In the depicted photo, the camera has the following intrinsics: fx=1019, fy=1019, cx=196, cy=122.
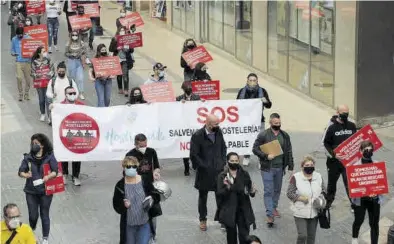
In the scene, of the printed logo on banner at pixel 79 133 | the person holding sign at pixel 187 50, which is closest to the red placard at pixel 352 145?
the printed logo on banner at pixel 79 133

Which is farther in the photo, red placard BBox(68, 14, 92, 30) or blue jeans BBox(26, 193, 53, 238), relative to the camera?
red placard BBox(68, 14, 92, 30)

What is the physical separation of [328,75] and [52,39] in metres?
11.0

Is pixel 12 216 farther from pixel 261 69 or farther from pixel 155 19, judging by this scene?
pixel 155 19

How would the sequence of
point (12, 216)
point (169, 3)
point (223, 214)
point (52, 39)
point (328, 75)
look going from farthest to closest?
point (169, 3)
point (52, 39)
point (328, 75)
point (223, 214)
point (12, 216)

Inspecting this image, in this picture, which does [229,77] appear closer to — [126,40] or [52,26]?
[126,40]

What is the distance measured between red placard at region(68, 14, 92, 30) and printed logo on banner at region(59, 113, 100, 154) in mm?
10659

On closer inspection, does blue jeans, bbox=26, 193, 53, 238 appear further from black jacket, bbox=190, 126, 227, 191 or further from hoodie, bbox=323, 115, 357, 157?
hoodie, bbox=323, 115, 357, 157

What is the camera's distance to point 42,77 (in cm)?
2066

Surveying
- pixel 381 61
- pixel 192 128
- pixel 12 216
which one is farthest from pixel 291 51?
pixel 12 216

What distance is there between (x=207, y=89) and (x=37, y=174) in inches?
227

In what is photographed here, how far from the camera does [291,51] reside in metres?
23.9

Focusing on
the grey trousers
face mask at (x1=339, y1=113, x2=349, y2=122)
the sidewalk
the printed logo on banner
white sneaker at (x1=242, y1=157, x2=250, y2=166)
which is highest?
face mask at (x1=339, y1=113, x2=349, y2=122)

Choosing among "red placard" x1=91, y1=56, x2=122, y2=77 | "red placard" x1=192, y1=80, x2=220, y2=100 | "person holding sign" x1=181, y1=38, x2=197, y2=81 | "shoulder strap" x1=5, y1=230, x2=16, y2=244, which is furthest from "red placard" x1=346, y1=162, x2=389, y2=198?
"red placard" x1=91, y1=56, x2=122, y2=77

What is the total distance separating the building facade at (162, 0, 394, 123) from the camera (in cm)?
2012
